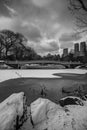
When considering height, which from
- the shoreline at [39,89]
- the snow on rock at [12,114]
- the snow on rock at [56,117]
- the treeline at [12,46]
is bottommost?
the shoreline at [39,89]

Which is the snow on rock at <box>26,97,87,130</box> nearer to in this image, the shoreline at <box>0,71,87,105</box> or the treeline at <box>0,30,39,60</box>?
the shoreline at <box>0,71,87,105</box>

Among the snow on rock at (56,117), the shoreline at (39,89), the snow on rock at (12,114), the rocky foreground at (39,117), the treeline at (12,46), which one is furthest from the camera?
the treeline at (12,46)

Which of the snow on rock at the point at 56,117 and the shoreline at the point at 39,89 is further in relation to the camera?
the shoreline at the point at 39,89

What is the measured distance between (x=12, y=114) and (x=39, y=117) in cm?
106

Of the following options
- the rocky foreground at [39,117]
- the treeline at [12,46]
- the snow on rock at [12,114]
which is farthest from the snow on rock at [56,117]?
the treeline at [12,46]

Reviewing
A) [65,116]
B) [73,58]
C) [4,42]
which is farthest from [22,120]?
[73,58]

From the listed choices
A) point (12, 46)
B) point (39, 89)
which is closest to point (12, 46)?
point (12, 46)

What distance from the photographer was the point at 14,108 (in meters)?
3.97

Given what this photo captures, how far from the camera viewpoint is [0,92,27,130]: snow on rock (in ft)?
11.3

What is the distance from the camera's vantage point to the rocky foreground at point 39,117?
365 centimetres

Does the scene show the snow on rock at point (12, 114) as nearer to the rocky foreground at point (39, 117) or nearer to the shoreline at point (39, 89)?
the rocky foreground at point (39, 117)

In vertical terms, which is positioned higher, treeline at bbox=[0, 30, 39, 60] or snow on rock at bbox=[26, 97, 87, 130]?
treeline at bbox=[0, 30, 39, 60]

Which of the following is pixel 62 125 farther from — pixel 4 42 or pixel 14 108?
pixel 4 42

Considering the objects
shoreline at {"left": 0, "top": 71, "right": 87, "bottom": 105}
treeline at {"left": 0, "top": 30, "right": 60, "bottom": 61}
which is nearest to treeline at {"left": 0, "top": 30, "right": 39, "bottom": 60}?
treeline at {"left": 0, "top": 30, "right": 60, "bottom": 61}
